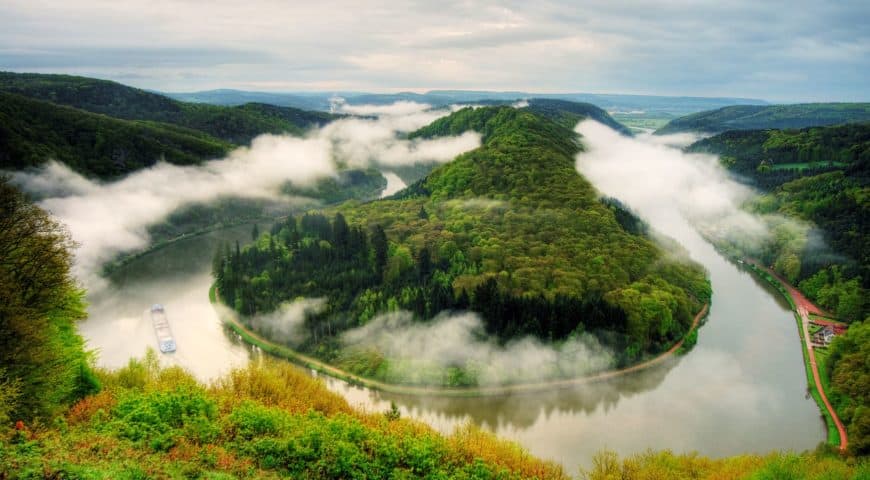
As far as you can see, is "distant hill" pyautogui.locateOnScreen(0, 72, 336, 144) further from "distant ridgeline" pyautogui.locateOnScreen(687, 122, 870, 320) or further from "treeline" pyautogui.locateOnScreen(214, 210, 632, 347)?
"distant ridgeline" pyautogui.locateOnScreen(687, 122, 870, 320)

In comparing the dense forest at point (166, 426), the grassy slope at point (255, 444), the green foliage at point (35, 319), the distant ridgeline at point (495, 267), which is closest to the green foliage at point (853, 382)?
the grassy slope at point (255, 444)

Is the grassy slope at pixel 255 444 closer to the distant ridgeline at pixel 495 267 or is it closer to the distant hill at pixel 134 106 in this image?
the distant ridgeline at pixel 495 267

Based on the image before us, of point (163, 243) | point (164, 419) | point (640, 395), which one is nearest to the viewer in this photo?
point (164, 419)

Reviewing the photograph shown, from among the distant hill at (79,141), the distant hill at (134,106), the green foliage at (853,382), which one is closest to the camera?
the green foliage at (853,382)

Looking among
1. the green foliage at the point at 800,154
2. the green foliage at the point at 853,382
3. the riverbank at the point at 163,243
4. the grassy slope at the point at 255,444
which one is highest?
the green foliage at the point at 800,154

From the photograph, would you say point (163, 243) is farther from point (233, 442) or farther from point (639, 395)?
point (233, 442)

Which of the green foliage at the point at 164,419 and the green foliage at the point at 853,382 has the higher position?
the green foliage at the point at 164,419

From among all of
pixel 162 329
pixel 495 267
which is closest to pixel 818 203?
pixel 495 267
